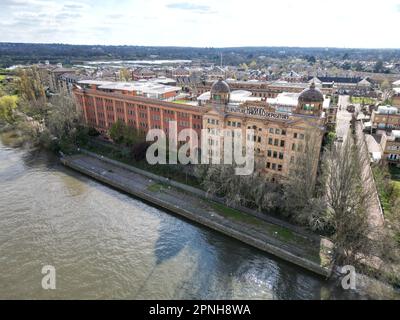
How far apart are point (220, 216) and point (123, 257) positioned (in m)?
16.9

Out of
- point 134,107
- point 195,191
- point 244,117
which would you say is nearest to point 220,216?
point 195,191

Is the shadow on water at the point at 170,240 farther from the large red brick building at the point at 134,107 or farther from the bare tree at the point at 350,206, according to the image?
the large red brick building at the point at 134,107

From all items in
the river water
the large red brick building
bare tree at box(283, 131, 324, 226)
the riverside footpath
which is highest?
the large red brick building

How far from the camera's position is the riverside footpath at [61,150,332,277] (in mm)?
39594

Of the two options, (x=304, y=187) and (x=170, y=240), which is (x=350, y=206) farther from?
(x=170, y=240)

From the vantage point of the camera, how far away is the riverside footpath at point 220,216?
3959cm

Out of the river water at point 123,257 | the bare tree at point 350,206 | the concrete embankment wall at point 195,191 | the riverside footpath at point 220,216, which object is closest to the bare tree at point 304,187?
the concrete embankment wall at point 195,191

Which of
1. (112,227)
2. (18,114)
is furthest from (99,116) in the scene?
(112,227)

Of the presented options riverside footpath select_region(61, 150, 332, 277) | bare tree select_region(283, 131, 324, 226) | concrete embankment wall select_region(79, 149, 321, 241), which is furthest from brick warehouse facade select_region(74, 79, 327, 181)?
riverside footpath select_region(61, 150, 332, 277)

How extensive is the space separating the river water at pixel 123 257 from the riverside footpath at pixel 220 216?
1.49 metres

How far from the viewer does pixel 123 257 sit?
133ft

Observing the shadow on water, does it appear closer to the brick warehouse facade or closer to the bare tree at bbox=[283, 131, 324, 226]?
the bare tree at bbox=[283, 131, 324, 226]

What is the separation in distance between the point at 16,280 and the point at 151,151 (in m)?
39.2

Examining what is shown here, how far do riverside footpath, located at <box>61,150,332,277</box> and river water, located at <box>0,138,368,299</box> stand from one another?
149 centimetres
